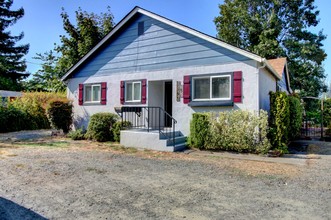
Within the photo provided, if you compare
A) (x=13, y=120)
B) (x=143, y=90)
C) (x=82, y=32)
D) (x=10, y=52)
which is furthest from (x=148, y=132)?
(x=10, y=52)

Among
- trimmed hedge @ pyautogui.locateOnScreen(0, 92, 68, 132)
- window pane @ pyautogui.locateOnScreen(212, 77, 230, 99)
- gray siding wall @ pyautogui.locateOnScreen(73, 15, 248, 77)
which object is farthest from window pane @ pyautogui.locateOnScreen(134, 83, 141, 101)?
trimmed hedge @ pyautogui.locateOnScreen(0, 92, 68, 132)

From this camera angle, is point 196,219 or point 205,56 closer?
point 196,219

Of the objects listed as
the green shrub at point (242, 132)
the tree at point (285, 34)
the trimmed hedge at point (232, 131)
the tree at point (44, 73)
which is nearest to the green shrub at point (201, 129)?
the trimmed hedge at point (232, 131)

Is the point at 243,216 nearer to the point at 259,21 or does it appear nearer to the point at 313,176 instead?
the point at 313,176

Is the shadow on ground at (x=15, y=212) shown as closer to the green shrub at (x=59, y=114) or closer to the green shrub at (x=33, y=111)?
the green shrub at (x=59, y=114)

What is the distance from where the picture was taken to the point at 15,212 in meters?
3.38

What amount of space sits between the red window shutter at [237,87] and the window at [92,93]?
22.9 ft

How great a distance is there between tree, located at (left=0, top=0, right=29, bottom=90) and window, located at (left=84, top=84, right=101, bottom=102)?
23.0 m

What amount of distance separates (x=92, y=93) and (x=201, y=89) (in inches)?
243

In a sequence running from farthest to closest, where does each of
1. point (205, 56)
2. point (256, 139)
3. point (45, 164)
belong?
point (205, 56)
point (256, 139)
point (45, 164)

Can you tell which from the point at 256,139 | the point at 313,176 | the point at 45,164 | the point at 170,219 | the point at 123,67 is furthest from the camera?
the point at 123,67

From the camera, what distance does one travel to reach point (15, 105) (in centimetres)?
1644

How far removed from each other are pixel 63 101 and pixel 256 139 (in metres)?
9.55

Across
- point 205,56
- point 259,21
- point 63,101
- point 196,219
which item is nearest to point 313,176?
point 196,219
